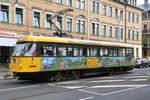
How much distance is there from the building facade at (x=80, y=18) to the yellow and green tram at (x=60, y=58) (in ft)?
38.4

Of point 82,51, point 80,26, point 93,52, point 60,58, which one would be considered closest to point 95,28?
point 80,26

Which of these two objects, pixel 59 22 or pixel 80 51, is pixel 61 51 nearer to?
pixel 80 51

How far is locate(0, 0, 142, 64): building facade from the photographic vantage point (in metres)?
28.1

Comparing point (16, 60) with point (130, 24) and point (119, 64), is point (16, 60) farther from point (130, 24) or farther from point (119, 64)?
point (130, 24)

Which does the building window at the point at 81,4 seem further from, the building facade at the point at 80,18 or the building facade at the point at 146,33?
the building facade at the point at 146,33

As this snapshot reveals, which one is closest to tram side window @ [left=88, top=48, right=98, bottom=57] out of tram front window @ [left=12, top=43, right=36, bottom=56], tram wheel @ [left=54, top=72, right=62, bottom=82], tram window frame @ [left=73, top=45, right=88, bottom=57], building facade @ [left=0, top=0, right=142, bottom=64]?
tram window frame @ [left=73, top=45, right=88, bottom=57]

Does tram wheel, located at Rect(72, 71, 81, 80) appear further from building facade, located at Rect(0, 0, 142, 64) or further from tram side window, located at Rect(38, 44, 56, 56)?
building facade, located at Rect(0, 0, 142, 64)

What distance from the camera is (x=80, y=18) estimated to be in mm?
37375

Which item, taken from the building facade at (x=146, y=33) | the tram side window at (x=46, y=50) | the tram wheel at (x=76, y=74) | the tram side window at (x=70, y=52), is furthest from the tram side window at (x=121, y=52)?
the building facade at (x=146, y=33)

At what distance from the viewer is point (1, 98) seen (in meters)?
10.0

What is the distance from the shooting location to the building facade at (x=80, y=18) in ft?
92.1

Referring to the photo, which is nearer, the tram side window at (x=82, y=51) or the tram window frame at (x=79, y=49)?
the tram window frame at (x=79, y=49)

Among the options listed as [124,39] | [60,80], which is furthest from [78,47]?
[124,39]

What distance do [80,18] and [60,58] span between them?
21496mm
